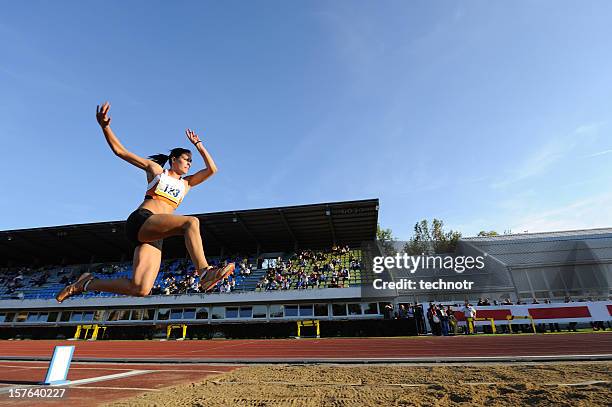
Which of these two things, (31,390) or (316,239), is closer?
(31,390)

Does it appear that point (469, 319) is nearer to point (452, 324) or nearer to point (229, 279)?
point (452, 324)

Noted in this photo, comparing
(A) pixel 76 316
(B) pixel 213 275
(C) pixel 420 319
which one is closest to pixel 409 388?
(B) pixel 213 275

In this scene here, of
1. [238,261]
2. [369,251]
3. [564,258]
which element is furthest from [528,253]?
[238,261]

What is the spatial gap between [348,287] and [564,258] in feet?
63.9

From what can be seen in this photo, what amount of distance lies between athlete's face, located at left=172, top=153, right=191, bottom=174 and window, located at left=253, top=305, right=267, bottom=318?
65.4ft

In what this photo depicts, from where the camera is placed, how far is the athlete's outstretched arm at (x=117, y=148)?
3256mm

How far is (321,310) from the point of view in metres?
21.5

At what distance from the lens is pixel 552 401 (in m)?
3.03

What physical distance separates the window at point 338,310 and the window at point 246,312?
5.76 meters

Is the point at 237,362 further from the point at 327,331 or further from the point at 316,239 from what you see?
the point at 316,239

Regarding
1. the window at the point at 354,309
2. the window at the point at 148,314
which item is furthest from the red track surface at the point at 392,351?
the window at the point at 148,314

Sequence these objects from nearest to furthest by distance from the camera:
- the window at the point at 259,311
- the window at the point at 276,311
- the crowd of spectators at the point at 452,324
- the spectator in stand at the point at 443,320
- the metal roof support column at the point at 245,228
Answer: the spectator in stand at the point at 443,320 → the crowd of spectators at the point at 452,324 → the window at the point at 276,311 → the window at the point at 259,311 → the metal roof support column at the point at 245,228

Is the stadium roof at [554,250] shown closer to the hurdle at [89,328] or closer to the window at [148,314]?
the window at [148,314]

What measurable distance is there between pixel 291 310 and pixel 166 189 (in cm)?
1985
